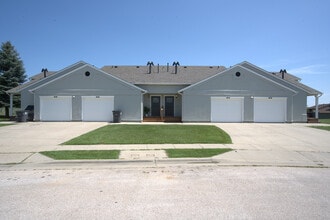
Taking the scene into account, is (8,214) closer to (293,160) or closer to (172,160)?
(172,160)

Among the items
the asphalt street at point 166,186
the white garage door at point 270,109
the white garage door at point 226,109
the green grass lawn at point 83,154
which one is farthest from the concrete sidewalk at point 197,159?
the white garage door at point 270,109

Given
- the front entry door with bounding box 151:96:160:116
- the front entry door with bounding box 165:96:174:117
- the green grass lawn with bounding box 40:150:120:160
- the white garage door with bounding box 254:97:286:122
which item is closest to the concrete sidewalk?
the green grass lawn with bounding box 40:150:120:160

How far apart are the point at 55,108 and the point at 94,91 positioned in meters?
3.68

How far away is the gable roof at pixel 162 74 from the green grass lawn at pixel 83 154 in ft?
50.8

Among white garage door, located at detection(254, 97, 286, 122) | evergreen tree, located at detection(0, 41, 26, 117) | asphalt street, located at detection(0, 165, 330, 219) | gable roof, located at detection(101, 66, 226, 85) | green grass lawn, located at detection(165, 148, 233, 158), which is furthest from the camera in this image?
evergreen tree, located at detection(0, 41, 26, 117)

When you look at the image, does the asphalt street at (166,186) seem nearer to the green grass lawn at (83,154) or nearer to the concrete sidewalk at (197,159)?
the concrete sidewalk at (197,159)

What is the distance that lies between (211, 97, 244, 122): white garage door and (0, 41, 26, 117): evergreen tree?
23.4 metres

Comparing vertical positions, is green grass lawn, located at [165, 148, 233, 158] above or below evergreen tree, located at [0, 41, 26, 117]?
below

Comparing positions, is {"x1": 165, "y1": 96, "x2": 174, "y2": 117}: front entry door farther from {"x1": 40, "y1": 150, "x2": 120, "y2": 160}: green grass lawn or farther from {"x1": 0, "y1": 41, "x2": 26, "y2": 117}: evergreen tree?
{"x1": 0, "y1": 41, "x2": 26, "y2": 117}: evergreen tree

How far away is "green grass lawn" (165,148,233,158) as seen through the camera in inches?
351

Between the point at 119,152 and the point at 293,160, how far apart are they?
5787mm

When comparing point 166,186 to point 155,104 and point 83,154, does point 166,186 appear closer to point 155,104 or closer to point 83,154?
point 83,154

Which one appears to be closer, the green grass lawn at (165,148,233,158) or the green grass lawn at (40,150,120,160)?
the green grass lawn at (40,150,120,160)

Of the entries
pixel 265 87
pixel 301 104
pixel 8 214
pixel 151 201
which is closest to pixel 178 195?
pixel 151 201
